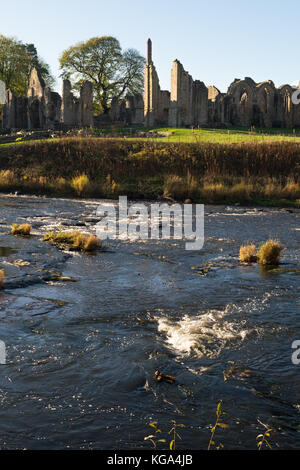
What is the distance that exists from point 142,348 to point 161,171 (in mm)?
20394

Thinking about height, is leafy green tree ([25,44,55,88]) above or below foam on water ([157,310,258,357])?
above

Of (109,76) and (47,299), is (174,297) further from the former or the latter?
(109,76)

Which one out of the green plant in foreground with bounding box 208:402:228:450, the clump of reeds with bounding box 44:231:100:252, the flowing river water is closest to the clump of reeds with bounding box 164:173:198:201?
the clump of reeds with bounding box 44:231:100:252

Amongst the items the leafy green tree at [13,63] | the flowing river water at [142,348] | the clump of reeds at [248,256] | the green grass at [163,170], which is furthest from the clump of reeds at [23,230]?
the leafy green tree at [13,63]

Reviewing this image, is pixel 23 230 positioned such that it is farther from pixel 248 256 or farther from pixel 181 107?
pixel 181 107

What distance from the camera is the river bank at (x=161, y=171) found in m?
23.7

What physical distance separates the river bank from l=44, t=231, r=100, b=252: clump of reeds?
32.8ft

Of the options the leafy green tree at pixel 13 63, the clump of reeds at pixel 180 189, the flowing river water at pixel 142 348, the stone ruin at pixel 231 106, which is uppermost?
the leafy green tree at pixel 13 63

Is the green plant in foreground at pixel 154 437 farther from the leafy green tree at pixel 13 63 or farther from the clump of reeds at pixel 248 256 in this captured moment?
the leafy green tree at pixel 13 63

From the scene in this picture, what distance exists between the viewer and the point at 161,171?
26578 millimetres

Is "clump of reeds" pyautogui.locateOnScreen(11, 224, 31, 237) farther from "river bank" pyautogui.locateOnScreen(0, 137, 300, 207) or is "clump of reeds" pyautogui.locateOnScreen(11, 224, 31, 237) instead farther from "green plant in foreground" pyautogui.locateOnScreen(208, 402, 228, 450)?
"green plant in foreground" pyautogui.locateOnScreen(208, 402, 228, 450)

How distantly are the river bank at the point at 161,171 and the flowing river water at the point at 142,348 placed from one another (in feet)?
37.6

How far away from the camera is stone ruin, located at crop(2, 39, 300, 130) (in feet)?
148

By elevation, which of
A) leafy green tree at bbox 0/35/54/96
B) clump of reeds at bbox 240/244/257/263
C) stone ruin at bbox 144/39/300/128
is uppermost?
leafy green tree at bbox 0/35/54/96
